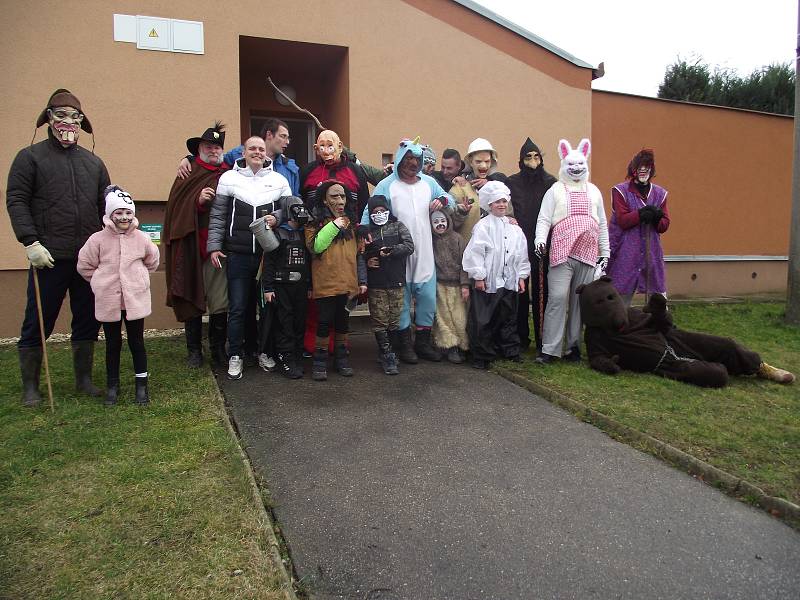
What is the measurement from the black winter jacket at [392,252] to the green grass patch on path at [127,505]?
185 cm

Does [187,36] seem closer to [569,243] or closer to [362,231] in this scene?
[362,231]

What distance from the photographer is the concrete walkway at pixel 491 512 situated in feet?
7.91

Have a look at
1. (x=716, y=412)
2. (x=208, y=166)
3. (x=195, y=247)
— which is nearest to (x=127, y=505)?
(x=195, y=247)

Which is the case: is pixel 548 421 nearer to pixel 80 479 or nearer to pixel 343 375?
pixel 343 375

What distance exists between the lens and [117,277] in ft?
14.5

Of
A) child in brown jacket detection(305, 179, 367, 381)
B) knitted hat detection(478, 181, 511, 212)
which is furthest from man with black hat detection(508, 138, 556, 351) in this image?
child in brown jacket detection(305, 179, 367, 381)

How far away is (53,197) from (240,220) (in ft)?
4.70

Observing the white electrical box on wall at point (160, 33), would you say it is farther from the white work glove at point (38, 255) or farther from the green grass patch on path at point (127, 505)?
the green grass patch on path at point (127, 505)

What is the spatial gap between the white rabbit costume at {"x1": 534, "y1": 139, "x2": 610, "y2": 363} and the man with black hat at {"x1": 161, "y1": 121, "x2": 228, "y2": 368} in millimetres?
3129

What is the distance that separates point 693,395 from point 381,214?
3038 millimetres

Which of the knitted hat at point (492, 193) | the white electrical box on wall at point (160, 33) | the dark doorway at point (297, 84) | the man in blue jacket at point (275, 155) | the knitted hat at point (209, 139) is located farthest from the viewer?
the dark doorway at point (297, 84)

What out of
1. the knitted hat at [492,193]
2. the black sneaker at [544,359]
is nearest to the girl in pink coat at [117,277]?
the knitted hat at [492,193]

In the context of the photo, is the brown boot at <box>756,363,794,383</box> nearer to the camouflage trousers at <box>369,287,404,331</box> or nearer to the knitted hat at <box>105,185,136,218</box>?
the camouflage trousers at <box>369,287,404,331</box>

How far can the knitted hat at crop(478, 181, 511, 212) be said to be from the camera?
574 cm
